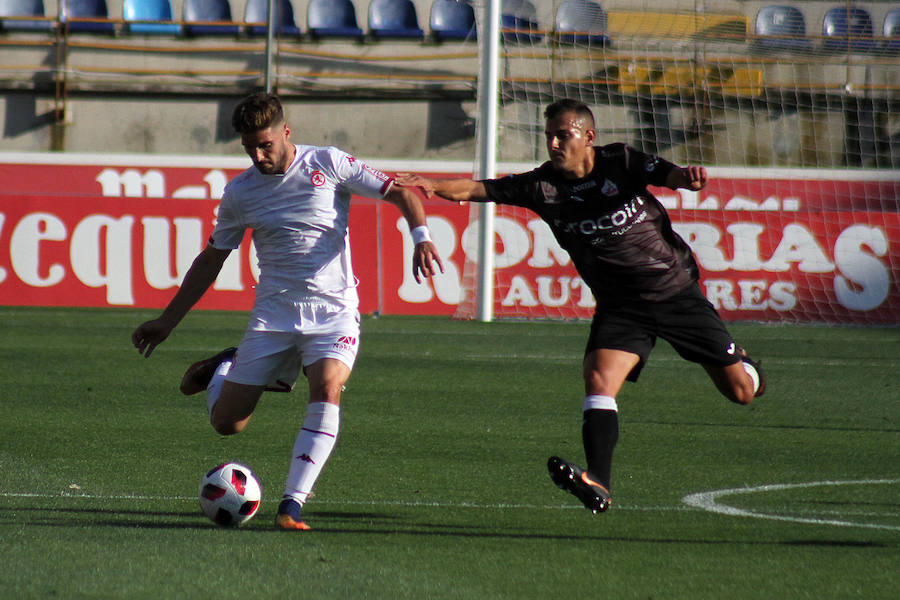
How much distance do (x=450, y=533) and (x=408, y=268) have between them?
1198 cm

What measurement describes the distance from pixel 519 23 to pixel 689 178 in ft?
41.1

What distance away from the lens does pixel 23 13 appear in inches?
955

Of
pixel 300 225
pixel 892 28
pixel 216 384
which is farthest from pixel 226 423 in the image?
pixel 892 28

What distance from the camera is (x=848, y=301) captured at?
16.7 m

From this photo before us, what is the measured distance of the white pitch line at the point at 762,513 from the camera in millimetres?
5535

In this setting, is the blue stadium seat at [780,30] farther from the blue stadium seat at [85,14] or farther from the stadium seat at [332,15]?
the blue stadium seat at [85,14]

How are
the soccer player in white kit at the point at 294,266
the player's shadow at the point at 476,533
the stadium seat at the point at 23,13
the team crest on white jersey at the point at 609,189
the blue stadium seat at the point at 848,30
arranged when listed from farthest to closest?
the stadium seat at the point at 23,13
the blue stadium seat at the point at 848,30
the team crest on white jersey at the point at 609,189
the soccer player in white kit at the point at 294,266
the player's shadow at the point at 476,533

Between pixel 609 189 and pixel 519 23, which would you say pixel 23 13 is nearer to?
pixel 519 23

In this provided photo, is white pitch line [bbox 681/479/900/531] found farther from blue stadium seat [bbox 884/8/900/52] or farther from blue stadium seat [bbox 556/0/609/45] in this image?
blue stadium seat [bbox 884/8/900/52]

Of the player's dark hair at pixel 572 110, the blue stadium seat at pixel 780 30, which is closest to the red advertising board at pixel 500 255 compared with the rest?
the blue stadium seat at pixel 780 30

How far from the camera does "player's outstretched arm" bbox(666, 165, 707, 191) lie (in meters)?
5.52

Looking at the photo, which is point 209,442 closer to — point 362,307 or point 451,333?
point 451,333

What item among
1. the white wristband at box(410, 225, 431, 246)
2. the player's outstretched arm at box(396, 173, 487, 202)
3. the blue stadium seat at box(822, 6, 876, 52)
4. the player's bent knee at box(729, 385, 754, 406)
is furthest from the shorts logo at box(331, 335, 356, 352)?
the blue stadium seat at box(822, 6, 876, 52)

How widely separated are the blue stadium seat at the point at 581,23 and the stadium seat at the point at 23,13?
34.4ft
